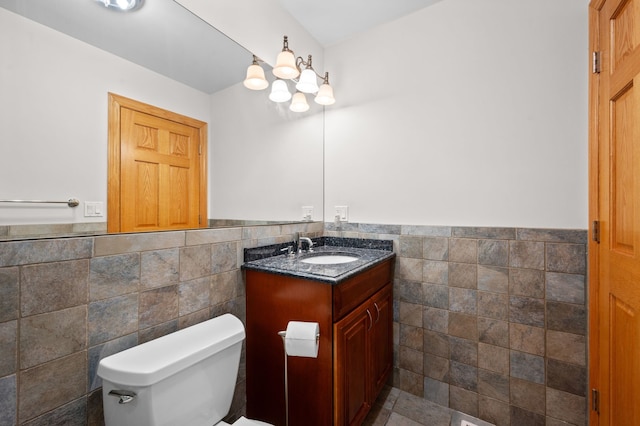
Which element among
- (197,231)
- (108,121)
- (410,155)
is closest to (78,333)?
(197,231)

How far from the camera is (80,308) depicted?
0.87 meters

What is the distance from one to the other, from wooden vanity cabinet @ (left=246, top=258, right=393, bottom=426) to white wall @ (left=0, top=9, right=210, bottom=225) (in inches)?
32.0

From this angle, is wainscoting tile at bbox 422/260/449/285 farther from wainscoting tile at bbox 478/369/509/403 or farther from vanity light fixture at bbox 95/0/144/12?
vanity light fixture at bbox 95/0/144/12

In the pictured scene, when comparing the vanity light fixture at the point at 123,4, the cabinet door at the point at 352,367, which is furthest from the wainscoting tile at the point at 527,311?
the vanity light fixture at the point at 123,4

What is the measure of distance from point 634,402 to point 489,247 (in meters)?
0.78

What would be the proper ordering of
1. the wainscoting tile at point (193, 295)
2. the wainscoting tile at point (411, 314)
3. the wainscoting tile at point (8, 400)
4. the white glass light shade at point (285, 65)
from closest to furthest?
1. the wainscoting tile at point (8, 400)
2. the wainscoting tile at point (193, 295)
3. the white glass light shade at point (285, 65)
4. the wainscoting tile at point (411, 314)

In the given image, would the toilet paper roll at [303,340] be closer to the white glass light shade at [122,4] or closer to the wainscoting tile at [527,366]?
the wainscoting tile at [527,366]

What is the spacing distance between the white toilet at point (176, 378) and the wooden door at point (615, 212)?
4.95 ft

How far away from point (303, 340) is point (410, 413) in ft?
3.63

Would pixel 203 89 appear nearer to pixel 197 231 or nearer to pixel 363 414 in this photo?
pixel 197 231

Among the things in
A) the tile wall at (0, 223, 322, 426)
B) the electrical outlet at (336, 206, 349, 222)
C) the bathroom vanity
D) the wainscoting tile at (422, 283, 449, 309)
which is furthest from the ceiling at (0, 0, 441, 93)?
the wainscoting tile at (422, 283, 449, 309)

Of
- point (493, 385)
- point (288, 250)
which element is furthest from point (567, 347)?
point (288, 250)

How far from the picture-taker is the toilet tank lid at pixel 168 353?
80 cm

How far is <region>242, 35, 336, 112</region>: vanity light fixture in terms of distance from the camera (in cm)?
164
